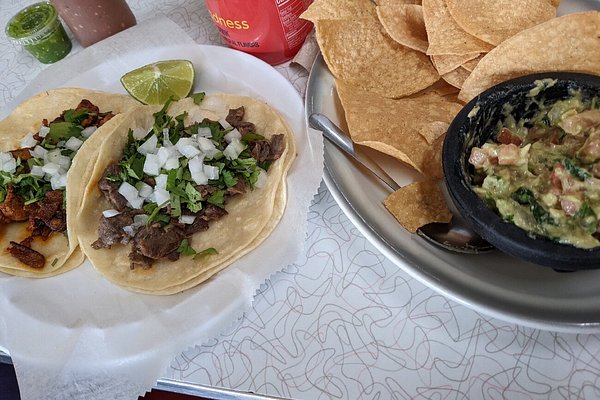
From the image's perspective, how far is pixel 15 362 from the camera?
132cm

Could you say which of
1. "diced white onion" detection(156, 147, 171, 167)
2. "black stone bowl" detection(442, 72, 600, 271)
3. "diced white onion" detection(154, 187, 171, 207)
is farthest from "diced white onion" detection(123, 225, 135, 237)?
"black stone bowl" detection(442, 72, 600, 271)

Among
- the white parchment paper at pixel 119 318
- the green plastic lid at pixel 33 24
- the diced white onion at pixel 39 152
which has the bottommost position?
the white parchment paper at pixel 119 318

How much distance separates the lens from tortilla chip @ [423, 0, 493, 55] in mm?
1510

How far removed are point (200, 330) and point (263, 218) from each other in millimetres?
350

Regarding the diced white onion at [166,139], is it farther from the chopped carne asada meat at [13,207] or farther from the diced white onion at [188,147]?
the chopped carne asada meat at [13,207]

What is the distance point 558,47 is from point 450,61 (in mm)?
285

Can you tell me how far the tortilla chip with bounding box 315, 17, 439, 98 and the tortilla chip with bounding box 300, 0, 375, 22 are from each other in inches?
0.8

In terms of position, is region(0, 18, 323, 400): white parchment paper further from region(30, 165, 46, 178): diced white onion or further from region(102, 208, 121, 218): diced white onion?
region(30, 165, 46, 178): diced white onion

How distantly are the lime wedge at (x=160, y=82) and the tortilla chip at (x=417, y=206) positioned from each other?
909 mm

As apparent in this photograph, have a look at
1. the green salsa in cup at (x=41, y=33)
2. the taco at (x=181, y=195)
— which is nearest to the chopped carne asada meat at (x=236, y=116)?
the taco at (x=181, y=195)

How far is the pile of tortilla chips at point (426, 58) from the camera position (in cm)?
138

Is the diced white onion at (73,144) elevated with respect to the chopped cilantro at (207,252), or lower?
elevated

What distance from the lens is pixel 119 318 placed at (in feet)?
4.49

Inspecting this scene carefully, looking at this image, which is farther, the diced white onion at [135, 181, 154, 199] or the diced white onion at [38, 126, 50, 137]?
the diced white onion at [38, 126, 50, 137]
